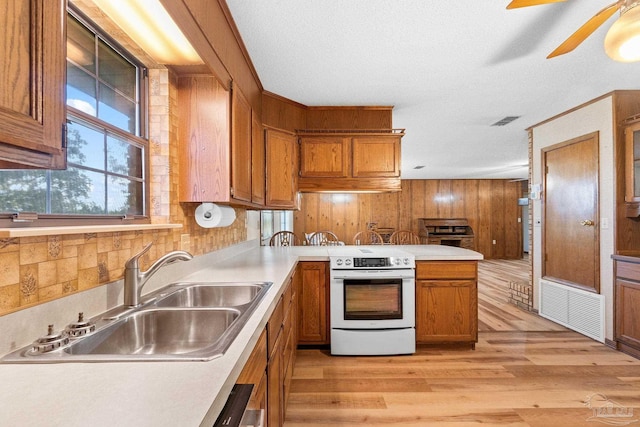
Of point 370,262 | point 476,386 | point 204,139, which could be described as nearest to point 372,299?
point 370,262

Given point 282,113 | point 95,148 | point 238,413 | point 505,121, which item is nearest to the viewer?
point 238,413

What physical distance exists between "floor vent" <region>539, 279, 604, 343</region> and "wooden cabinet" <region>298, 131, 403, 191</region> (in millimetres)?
2219

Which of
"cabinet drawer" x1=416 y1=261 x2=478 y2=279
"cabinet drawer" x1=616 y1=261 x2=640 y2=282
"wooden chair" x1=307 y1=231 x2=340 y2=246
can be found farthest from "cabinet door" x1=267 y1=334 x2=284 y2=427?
"cabinet drawer" x1=616 y1=261 x2=640 y2=282

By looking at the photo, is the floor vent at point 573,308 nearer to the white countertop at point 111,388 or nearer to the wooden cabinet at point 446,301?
the wooden cabinet at point 446,301

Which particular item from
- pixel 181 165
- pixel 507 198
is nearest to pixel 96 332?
pixel 181 165

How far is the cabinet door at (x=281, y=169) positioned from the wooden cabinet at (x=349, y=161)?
145 mm

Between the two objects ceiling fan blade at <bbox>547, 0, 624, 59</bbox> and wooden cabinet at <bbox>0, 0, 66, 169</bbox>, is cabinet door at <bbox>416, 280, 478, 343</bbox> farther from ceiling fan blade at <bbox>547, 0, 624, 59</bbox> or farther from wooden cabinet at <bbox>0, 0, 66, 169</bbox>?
wooden cabinet at <bbox>0, 0, 66, 169</bbox>

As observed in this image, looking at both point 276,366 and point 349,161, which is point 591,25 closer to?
point 349,161

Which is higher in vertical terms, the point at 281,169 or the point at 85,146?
the point at 281,169

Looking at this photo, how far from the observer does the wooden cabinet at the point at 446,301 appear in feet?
9.17

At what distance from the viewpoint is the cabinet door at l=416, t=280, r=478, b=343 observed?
2.80 m

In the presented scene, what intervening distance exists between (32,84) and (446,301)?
9.77ft

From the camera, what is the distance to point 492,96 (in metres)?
3.00

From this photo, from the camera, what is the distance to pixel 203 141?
1.81 metres
